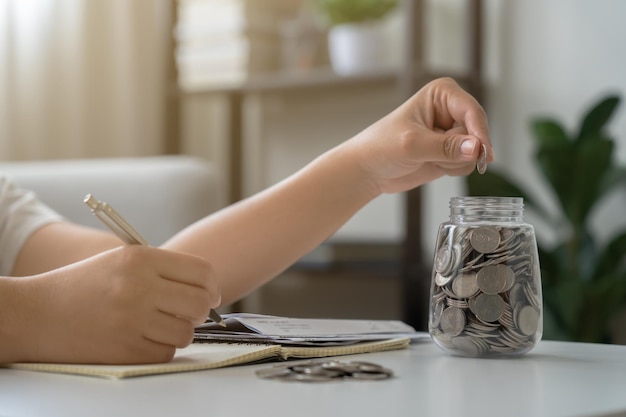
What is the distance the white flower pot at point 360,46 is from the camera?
7.75ft

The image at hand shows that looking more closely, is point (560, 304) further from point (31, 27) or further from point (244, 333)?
point (31, 27)

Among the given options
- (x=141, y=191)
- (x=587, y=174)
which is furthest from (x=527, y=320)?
(x=587, y=174)

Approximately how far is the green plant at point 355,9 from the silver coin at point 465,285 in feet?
5.48

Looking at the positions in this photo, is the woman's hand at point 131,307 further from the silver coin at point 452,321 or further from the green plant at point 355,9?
the green plant at point 355,9

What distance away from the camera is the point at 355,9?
2.35m

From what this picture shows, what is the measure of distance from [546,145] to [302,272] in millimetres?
785

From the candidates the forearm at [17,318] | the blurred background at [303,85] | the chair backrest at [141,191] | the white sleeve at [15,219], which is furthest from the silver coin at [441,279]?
the blurred background at [303,85]

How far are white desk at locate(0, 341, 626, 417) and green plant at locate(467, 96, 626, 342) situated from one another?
121 centimetres

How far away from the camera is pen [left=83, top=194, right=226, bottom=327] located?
2.09ft

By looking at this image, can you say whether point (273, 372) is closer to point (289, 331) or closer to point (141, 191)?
point (289, 331)

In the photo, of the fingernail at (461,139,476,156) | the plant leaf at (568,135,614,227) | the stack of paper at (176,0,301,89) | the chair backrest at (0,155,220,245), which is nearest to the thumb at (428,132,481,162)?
the fingernail at (461,139,476,156)

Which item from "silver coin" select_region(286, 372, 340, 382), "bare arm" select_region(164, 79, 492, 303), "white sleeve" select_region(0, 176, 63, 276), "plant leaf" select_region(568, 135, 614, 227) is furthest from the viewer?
"plant leaf" select_region(568, 135, 614, 227)

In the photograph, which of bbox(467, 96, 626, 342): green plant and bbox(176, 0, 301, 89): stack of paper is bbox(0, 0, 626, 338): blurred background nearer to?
bbox(176, 0, 301, 89): stack of paper

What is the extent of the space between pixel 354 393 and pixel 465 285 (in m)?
0.19
